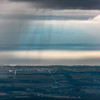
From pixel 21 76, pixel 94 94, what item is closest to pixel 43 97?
pixel 94 94

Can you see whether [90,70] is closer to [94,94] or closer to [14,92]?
[94,94]

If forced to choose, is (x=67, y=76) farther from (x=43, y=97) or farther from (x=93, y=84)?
(x=43, y=97)

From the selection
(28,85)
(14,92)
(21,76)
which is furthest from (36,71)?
(14,92)

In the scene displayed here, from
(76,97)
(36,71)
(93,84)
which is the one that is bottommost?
(76,97)

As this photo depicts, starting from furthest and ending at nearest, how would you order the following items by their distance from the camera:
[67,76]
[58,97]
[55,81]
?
[67,76] < [55,81] < [58,97]

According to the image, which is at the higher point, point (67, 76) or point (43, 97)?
point (67, 76)

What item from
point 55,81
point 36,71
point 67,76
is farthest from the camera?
point 36,71

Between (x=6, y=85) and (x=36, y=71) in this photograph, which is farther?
(x=36, y=71)
